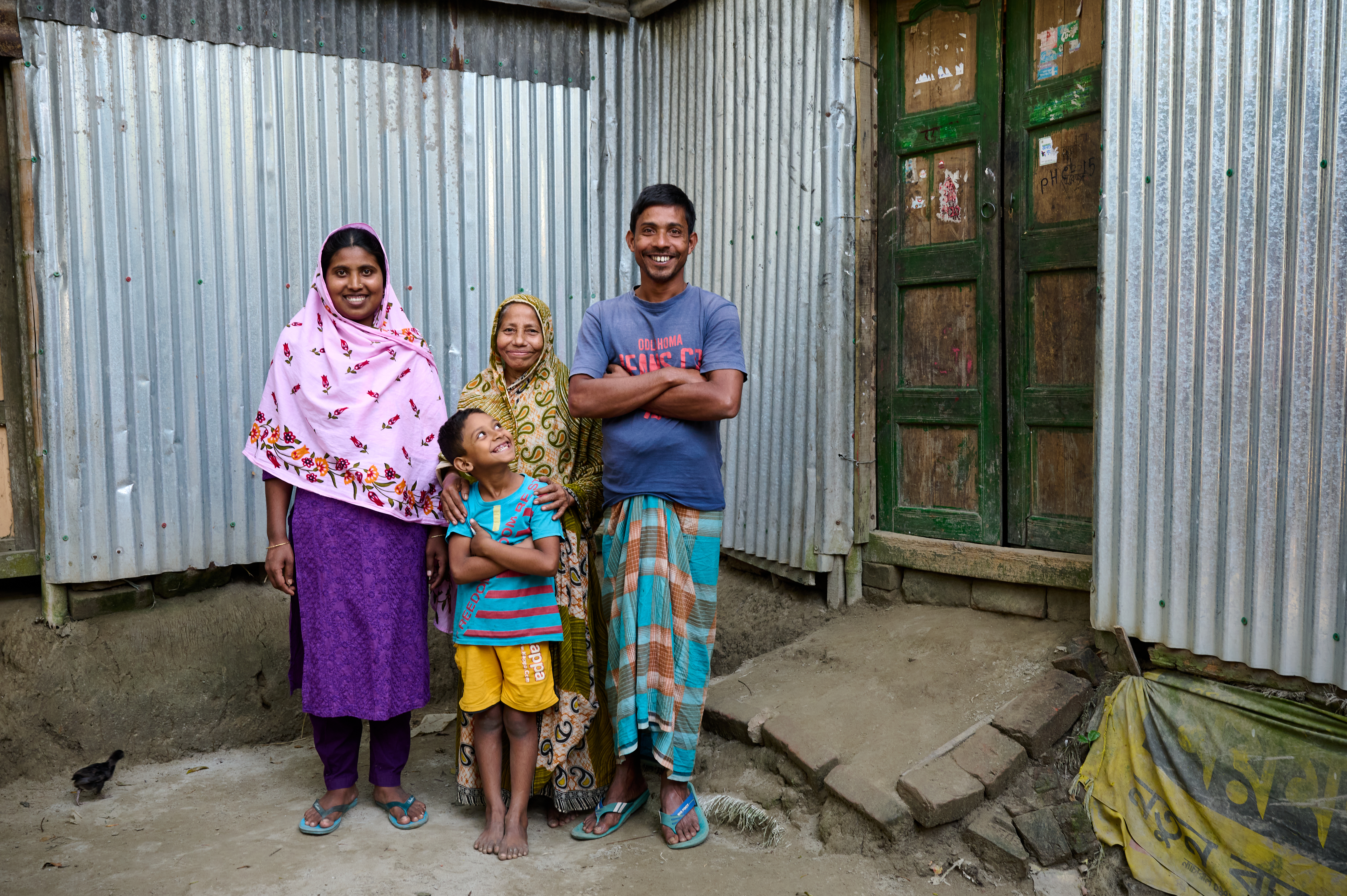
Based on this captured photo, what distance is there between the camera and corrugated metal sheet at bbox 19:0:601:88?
13.4 feet

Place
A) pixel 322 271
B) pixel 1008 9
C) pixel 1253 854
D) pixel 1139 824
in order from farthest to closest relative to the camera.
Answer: pixel 1008 9 → pixel 322 271 → pixel 1139 824 → pixel 1253 854

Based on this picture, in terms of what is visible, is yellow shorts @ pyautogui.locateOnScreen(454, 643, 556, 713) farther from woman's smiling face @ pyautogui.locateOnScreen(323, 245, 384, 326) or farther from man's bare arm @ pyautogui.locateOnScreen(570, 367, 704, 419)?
woman's smiling face @ pyautogui.locateOnScreen(323, 245, 384, 326)

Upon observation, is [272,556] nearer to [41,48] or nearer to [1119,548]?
[41,48]

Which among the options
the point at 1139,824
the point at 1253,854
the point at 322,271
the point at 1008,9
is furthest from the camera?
the point at 1008,9

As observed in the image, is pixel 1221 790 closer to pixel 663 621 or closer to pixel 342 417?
pixel 663 621

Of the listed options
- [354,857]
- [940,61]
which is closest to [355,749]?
[354,857]

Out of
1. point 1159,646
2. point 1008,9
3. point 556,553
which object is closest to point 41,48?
point 556,553

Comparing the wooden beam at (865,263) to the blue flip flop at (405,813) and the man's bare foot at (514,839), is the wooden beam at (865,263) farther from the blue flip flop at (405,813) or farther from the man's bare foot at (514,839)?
the blue flip flop at (405,813)

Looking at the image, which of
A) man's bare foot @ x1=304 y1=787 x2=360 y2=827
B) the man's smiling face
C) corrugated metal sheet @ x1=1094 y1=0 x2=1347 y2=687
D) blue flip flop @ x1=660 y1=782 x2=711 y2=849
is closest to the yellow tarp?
corrugated metal sheet @ x1=1094 y1=0 x2=1347 y2=687

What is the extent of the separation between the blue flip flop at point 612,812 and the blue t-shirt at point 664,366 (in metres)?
1.00

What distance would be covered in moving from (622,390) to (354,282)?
3.10 feet

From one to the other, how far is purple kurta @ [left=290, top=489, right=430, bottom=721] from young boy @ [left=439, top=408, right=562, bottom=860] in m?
0.26

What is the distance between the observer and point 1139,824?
2904 mm

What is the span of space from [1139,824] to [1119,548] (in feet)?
2.88
